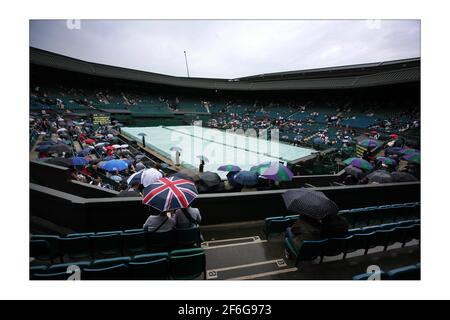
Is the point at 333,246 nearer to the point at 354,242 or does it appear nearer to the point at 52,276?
the point at 354,242

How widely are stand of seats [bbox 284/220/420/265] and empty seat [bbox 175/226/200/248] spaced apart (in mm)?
1715

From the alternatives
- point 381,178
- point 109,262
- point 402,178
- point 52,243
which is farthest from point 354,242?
point 52,243

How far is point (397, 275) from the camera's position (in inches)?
115

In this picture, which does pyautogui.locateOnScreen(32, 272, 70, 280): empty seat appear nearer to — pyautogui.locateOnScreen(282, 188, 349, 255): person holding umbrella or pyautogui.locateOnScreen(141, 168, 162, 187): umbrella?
A: pyautogui.locateOnScreen(141, 168, 162, 187): umbrella

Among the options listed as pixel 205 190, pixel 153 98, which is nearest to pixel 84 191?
pixel 205 190

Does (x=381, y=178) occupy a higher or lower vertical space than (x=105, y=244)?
higher

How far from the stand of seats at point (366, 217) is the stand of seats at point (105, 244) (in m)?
1.68

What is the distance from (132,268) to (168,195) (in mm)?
1163

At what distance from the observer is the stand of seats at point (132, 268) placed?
115 inches

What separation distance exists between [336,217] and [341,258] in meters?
0.88

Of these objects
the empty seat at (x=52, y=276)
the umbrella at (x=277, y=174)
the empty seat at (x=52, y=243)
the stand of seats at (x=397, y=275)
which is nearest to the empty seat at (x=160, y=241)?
the empty seat at (x=52, y=276)

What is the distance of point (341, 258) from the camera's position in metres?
4.06
